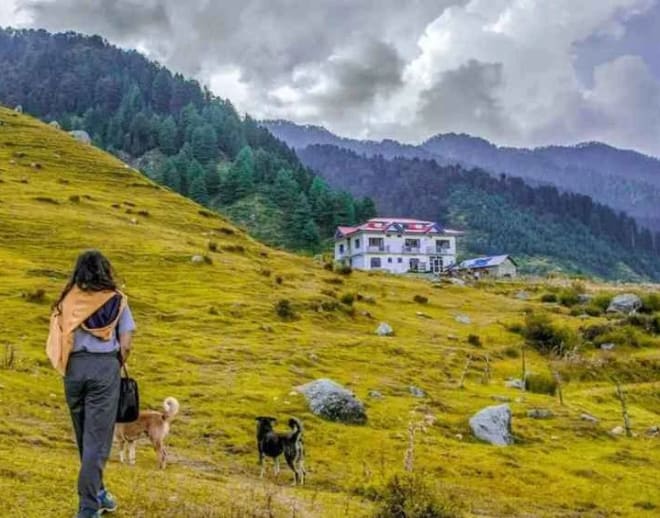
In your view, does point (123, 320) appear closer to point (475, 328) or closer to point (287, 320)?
point (287, 320)

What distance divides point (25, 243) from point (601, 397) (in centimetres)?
3597

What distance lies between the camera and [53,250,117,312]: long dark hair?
8.82m

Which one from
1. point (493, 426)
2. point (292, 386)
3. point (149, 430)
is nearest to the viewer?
point (149, 430)

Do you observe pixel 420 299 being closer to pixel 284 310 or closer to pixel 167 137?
pixel 284 310

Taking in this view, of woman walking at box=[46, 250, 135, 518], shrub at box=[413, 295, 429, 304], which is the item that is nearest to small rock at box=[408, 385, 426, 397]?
woman walking at box=[46, 250, 135, 518]

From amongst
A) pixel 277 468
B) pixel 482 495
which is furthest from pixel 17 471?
pixel 482 495

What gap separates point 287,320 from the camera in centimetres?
3794

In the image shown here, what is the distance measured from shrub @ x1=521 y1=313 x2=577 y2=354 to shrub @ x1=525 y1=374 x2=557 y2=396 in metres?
9.52

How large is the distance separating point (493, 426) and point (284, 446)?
9.35 m

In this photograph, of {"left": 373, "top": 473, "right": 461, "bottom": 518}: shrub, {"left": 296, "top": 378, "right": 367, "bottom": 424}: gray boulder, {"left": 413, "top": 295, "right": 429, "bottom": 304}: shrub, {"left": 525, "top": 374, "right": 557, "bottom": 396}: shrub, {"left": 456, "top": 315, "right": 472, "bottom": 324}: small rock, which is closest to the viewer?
{"left": 373, "top": 473, "right": 461, "bottom": 518}: shrub

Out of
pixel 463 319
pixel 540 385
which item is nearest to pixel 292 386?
pixel 540 385

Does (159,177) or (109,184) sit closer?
(109,184)

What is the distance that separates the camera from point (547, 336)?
142 feet

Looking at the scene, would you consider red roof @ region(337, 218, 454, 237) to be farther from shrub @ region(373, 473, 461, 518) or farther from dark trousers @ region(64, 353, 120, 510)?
dark trousers @ region(64, 353, 120, 510)
